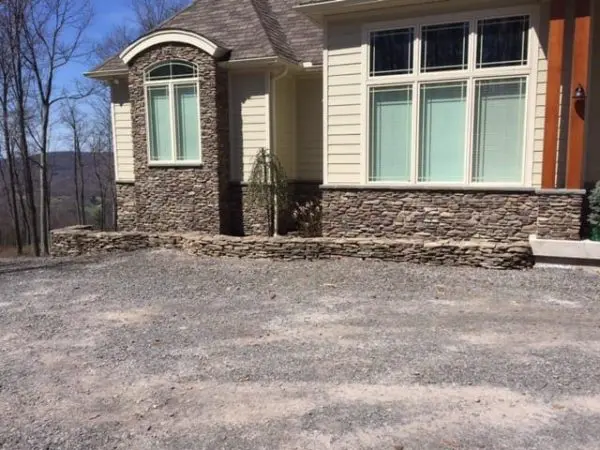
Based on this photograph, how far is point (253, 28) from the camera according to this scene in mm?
11648

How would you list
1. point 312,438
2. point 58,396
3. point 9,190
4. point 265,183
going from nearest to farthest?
point 312,438 → point 58,396 → point 265,183 → point 9,190

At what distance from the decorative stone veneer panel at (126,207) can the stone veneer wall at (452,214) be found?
5.91 m

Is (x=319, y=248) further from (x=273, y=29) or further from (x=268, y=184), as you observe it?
(x=273, y=29)

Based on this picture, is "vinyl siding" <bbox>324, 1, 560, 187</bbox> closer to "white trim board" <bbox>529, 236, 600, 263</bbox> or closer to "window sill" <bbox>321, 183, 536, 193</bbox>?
"window sill" <bbox>321, 183, 536, 193</bbox>

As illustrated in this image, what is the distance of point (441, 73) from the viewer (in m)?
A: 8.72

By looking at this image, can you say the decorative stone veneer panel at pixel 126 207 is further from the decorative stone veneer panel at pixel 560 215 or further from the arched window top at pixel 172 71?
the decorative stone veneer panel at pixel 560 215

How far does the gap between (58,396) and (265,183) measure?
7.57 metres

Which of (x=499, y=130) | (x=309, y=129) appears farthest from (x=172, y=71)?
(x=499, y=130)

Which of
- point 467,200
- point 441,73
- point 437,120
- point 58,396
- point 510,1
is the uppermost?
point 510,1

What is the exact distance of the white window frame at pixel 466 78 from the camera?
817cm

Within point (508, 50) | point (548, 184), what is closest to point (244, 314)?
point (548, 184)

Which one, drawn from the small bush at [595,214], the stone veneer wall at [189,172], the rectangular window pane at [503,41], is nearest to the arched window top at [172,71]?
the stone veneer wall at [189,172]

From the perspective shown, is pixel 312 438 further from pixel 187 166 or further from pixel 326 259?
pixel 187 166

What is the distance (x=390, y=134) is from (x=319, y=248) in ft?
8.47
